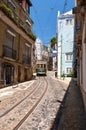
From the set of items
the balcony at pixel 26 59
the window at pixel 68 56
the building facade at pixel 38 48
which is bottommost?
the balcony at pixel 26 59

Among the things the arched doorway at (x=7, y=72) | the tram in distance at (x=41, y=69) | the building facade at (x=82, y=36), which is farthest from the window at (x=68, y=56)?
the building facade at (x=82, y=36)

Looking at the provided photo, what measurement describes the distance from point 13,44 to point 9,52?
2.43 metres

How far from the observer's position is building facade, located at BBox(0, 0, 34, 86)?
75.0 ft

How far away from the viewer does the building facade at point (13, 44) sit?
2285cm

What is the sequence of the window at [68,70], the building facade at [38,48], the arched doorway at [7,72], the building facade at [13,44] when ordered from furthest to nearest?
the building facade at [38,48], the window at [68,70], the arched doorway at [7,72], the building facade at [13,44]

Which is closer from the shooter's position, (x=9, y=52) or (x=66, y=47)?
(x=9, y=52)

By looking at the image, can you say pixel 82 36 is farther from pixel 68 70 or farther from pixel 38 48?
pixel 38 48

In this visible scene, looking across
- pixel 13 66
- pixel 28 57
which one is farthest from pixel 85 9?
pixel 28 57

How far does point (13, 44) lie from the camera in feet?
89.2

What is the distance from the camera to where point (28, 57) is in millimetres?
35531

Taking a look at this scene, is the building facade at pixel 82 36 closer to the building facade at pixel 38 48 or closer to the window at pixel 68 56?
the window at pixel 68 56

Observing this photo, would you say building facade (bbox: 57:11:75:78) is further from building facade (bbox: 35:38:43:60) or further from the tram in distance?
building facade (bbox: 35:38:43:60)

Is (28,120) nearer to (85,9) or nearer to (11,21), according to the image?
(85,9)

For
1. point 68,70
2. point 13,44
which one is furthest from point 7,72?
point 68,70
